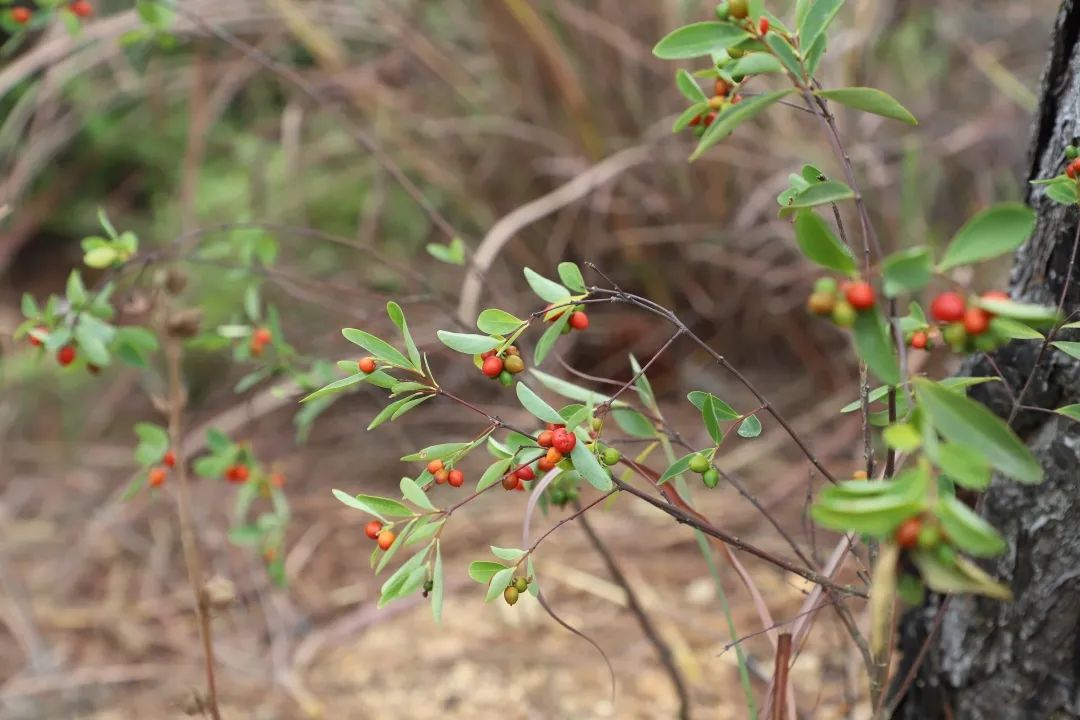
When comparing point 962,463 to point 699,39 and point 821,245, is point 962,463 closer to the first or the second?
point 821,245

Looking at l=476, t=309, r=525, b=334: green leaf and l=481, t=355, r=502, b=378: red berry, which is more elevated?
l=476, t=309, r=525, b=334: green leaf

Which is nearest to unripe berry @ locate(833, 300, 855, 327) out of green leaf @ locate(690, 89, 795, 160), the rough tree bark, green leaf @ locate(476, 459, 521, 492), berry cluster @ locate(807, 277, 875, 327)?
berry cluster @ locate(807, 277, 875, 327)

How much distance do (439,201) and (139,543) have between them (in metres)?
0.96

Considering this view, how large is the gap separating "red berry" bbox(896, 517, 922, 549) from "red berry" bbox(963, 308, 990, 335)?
0.24ft

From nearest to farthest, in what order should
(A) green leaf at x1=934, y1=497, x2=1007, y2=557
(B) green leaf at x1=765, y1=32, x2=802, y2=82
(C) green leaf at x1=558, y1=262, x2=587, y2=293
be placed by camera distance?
(A) green leaf at x1=934, y1=497, x2=1007, y2=557 < (B) green leaf at x1=765, y1=32, x2=802, y2=82 < (C) green leaf at x1=558, y1=262, x2=587, y2=293

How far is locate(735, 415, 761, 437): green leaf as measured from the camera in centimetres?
48

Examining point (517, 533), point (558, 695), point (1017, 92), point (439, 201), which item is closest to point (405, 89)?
point (439, 201)

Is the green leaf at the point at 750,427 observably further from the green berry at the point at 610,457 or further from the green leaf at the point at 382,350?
the green leaf at the point at 382,350

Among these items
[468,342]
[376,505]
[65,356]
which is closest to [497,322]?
[468,342]

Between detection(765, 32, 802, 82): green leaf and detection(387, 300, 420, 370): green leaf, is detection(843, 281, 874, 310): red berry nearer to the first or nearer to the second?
detection(765, 32, 802, 82): green leaf

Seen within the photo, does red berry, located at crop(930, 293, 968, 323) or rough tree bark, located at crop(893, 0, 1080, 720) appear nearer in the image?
red berry, located at crop(930, 293, 968, 323)

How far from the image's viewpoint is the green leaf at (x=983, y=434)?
312mm

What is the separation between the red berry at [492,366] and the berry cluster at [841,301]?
0.19 meters

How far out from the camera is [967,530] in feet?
0.94
